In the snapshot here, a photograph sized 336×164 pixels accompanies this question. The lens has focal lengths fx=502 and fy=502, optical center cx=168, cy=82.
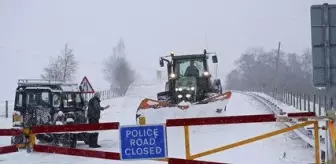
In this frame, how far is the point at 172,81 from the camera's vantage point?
20.9 metres

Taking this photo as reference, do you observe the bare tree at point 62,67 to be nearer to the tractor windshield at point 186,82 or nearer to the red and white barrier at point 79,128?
the tractor windshield at point 186,82

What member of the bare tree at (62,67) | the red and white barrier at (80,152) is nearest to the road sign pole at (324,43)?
the red and white barrier at (80,152)

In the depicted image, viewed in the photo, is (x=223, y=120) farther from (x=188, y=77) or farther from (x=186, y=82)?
(x=188, y=77)

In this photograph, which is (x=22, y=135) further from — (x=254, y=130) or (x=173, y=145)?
(x=254, y=130)

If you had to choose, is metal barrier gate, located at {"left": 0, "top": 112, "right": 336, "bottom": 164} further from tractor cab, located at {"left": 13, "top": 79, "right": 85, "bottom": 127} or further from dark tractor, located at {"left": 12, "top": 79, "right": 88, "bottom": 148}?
tractor cab, located at {"left": 13, "top": 79, "right": 85, "bottom": 127}

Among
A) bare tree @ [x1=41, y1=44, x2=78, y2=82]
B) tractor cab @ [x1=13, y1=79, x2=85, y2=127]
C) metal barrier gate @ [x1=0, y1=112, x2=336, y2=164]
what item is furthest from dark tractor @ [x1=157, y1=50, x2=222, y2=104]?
bare tree @ [x1=41, y1=44, x2=78, y2=82]

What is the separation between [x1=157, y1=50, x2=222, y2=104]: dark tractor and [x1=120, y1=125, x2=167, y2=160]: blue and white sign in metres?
13.7

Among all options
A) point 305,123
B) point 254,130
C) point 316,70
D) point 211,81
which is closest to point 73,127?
point 305,123

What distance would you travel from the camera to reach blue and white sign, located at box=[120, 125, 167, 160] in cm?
585

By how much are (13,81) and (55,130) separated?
389ft

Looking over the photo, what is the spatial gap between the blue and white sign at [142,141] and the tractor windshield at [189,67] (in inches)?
591

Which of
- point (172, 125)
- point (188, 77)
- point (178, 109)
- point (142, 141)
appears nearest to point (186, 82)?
point (188, 77)

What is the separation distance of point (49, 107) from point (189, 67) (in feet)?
25.6

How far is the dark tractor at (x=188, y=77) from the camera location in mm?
19797
